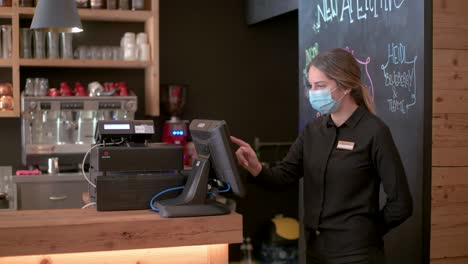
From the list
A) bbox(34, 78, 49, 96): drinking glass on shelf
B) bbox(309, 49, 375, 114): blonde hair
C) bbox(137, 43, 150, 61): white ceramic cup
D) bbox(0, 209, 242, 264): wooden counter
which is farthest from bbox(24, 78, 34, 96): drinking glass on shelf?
bbox(309, 49, 375, 114): blonde hair

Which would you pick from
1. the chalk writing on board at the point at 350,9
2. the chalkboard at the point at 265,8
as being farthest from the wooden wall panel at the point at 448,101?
the chalkboard at the point at 265,8

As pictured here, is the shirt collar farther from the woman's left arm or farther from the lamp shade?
the lamp shade

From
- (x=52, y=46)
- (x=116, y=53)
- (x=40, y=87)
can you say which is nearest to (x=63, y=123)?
(x=40, y=87)

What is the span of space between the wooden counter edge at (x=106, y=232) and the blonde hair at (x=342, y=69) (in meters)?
0.67

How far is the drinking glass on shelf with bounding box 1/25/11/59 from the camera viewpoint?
5082 millimetres

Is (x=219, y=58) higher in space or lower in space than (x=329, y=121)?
higher

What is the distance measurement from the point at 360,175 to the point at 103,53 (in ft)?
10.3

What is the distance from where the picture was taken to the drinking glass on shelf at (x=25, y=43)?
5121 millimetres

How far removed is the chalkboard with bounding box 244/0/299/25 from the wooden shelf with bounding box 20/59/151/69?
1002 millimetres

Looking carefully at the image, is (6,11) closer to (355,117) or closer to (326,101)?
(326,101)

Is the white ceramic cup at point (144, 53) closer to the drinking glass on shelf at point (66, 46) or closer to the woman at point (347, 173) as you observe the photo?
the drinking glass on shelf at point (66, 46)

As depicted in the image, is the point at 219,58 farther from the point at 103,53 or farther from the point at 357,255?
the point at 357,255

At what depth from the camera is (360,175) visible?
265cm

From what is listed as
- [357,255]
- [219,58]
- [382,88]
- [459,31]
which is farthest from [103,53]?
[357,255]
